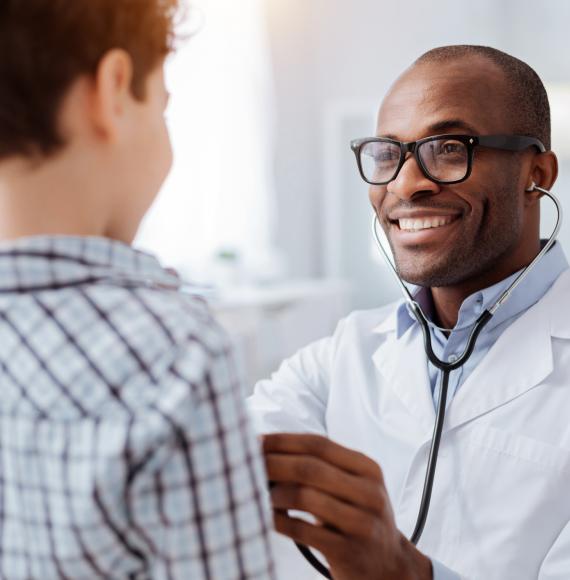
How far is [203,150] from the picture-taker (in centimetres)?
A: 385

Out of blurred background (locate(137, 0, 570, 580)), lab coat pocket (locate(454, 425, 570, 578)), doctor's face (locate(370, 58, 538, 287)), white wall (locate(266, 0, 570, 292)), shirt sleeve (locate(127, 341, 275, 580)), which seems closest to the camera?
shirt sleeve (locate(127, 341, 275, 580))

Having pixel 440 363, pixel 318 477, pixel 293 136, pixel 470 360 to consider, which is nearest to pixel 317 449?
pixel 318 477

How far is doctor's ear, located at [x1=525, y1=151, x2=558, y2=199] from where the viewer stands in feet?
3.45

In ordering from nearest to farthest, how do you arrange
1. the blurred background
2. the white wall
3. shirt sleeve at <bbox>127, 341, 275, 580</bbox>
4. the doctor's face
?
shirt sleeve at <bbox>127, 341, 275, 580</bbox> < the doctor's face < the blurred background < the white wall

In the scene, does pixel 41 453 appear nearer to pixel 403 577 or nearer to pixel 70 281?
pixel 70 281

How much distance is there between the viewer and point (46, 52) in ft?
1.65

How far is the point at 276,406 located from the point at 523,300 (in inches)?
14.2

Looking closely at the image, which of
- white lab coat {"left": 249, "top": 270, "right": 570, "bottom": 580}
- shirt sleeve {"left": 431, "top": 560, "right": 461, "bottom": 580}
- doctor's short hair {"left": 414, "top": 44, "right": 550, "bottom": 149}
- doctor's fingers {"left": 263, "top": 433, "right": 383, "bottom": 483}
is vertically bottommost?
shirt sleeve {"left": 431, "top": 560, "right": 461, "bottom": 580}

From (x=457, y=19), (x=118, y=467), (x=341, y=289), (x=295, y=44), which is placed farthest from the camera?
(x=295, y=44)

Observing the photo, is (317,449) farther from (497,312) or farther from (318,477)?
(497,312)

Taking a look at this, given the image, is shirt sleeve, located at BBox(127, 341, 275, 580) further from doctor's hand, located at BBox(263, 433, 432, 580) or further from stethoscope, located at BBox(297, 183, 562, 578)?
stethoscope, located at BBox(297, 183, 562, 578)

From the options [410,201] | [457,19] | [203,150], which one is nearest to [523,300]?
[410,201]

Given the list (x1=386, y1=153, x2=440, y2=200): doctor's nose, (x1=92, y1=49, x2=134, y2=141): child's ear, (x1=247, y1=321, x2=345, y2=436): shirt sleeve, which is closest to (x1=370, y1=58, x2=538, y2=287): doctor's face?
(x1=386, y1=153, x2=440, y2=200): doctor's nose

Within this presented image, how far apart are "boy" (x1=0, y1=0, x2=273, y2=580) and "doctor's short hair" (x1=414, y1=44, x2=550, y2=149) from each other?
1.96 feet
